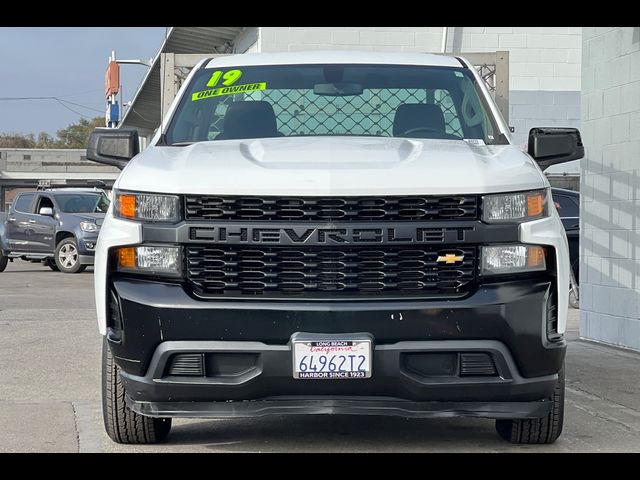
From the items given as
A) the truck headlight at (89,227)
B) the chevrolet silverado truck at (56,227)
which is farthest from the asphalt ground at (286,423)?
the chevrolet silverado truck at (56,227)

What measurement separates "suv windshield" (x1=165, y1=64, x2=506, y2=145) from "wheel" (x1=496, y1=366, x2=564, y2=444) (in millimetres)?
1467

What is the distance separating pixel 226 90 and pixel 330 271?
6.67ft

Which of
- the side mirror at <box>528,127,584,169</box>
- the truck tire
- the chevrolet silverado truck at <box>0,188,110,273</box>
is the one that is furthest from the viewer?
the truck tire

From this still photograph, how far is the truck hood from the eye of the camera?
5.14 m

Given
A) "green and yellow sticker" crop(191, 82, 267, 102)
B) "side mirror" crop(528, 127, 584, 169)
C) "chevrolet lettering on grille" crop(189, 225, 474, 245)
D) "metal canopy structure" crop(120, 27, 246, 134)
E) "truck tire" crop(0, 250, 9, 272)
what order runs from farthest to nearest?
"metal canopy structure" crop(120, 27, 246, 134), "truck tire" crop(0, 250, 9, 272), "green and yellow sticker" crop(191, 82, 267, 102), "side mirror" crop(528, 127, 584, 169), "chevrolet lettering on grille" crop(189, 225, 474, 245)

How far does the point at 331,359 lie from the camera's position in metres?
5.03

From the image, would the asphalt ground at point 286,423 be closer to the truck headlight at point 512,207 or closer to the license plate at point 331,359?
the license plate at point 331,359

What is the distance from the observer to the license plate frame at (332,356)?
502 centimetres

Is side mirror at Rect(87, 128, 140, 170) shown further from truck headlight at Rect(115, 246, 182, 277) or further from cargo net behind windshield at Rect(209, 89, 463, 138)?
truck headlight at Rect(115, 246, 182, 277)

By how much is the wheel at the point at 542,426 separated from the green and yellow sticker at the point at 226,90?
235 cm

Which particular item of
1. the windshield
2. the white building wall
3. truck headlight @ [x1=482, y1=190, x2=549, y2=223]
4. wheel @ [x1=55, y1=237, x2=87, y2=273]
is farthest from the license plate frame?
the windshield

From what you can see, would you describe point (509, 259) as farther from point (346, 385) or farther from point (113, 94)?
point (113, 94)

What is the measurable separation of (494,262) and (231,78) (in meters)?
2.39

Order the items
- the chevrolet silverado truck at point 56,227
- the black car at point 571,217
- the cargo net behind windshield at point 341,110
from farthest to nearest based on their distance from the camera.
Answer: the chevrolet silverado truck at point 56,227 < the black car at point 571,217 < the cargo net behind windshield at point 341,110
